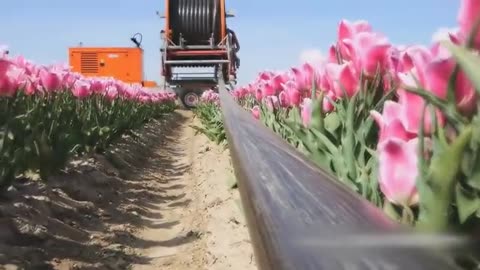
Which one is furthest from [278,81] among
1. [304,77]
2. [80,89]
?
[80,89]

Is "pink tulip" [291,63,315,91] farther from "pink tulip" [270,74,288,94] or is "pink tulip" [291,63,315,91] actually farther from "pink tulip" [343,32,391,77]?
"pink tulip" [343,32,391,77]

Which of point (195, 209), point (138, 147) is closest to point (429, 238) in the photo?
point (195, 209)

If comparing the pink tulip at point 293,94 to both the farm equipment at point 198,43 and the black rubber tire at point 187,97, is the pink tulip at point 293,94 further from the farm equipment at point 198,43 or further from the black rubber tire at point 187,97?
the black rubber tire at point 187,97

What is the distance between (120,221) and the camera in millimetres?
5090

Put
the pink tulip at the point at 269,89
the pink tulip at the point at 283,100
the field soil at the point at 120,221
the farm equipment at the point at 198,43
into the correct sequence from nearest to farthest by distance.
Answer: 1. the pink tulip at the point at 283,100
2. the field soil at the point at 120,221
3. the pink tulip at the point at 269,89
4. the farm equipment at the point at 198,43

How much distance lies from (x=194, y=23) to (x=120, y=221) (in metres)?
15.5

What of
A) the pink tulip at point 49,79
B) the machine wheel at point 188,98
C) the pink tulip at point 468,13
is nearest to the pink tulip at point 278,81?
the pink tulip at point 49,79

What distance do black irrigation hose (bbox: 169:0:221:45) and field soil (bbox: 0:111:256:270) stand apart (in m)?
12.7

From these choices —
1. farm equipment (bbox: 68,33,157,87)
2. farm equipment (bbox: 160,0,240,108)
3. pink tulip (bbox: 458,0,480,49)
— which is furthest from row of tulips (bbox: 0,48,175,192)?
farm equipment (bbox: 68,33,157,87)

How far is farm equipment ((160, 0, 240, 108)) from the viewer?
1925cm

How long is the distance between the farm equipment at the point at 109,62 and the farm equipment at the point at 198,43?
5153 millimetres

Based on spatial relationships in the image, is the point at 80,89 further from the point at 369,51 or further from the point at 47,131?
the point at 369,51

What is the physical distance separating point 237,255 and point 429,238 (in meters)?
2.87

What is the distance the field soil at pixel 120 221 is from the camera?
12.2 ft
